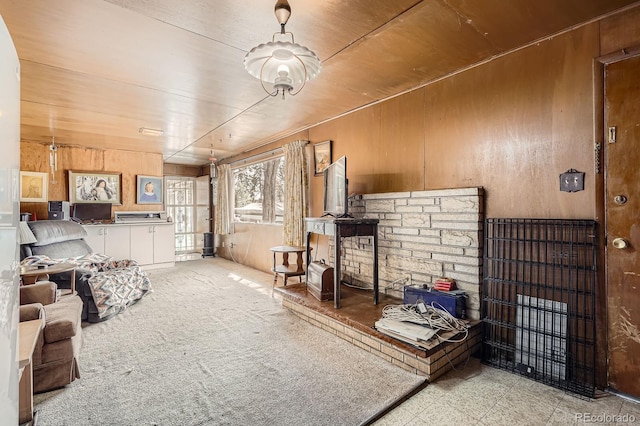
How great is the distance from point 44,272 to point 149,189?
3984 millimetres

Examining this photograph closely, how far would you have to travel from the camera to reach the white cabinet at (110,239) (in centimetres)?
534

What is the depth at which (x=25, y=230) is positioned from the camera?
3.66m

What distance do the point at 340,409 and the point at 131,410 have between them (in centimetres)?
122

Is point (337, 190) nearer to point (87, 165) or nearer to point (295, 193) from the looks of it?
point (295, 193)

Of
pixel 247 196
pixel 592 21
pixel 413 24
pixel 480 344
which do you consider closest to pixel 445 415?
pixel 480 344

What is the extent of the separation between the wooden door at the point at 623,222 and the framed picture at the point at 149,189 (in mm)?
7024

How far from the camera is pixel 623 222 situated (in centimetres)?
189

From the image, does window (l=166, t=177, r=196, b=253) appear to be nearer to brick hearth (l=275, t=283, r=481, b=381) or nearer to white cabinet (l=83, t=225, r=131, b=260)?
white cabinet (l=83, t=225, r=131, b=260)

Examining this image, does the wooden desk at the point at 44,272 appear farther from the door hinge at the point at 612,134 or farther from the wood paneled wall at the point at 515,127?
the door hinge at the point at 612,134

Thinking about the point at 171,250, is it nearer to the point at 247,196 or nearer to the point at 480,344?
the point at 247,196

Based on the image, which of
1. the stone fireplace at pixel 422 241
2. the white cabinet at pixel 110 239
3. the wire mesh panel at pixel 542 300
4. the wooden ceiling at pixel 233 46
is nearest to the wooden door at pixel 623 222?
the wire mesh panel at pixel 542 300

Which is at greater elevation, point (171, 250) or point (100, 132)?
point (100, 132)

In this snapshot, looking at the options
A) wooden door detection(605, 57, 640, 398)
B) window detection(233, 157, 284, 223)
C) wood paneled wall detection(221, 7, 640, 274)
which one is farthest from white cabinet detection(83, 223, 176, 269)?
wooden door detection(605, 57, 640, 398)

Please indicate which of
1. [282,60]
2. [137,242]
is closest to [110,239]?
[137,242]
